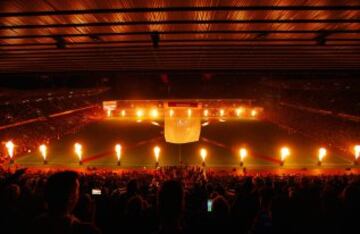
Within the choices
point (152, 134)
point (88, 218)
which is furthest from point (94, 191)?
point (152, 134)

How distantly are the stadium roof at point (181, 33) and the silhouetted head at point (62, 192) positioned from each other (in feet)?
12.0

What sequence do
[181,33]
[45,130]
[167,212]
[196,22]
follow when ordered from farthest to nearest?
[45,130], [181,33], [196,22], [167,212]

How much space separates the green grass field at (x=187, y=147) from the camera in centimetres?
2328

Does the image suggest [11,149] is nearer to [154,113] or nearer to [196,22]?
[196,22]

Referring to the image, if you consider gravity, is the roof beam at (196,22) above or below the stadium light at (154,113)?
below

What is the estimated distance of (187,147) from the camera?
93.6 ft

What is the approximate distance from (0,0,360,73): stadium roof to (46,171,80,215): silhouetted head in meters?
3.66

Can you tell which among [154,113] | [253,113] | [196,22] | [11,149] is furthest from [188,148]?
[196,22]

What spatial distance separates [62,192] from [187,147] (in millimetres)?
25978

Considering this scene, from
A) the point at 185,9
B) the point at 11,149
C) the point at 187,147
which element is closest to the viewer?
the point at 185,9

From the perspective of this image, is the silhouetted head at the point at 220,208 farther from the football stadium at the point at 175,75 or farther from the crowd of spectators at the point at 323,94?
the crowd of spectators at the point at 323,94

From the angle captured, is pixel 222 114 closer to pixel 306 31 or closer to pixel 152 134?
pixel 152 134

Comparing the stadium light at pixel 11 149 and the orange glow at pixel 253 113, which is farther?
the orange glow at pixel 253 113

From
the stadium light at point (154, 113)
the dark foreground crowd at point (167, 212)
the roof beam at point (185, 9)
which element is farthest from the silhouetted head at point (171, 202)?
the stadium light at point (154, 113)
